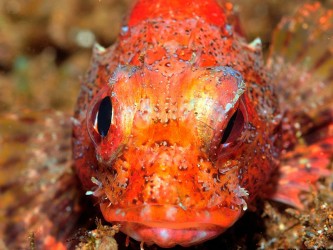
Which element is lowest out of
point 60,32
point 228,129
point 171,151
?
Answer: point 60,32


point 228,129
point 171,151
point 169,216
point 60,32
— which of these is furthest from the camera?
point 60,32

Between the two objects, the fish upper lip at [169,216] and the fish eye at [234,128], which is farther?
the fish eye at [234,128]

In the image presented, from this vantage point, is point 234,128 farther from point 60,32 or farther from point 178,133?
point 60,32

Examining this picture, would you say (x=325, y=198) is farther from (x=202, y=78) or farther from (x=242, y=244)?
(x=202, y=78)

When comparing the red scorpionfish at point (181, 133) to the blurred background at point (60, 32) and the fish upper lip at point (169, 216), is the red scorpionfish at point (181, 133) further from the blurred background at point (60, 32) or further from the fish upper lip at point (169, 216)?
the blurred background at point (60, 32)

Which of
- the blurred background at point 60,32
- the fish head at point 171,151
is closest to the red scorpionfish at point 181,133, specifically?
the fish head at point 171,151

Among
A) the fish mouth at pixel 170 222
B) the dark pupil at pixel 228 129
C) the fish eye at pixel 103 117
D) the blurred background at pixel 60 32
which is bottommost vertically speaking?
the blurred background at pixel 60 32

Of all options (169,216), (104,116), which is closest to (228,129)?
(169,216)

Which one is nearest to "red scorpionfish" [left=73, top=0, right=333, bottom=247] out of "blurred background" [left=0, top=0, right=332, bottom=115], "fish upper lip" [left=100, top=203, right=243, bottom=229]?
"fish upper lip" [left=100, top=203, right=243, bottom=229]
